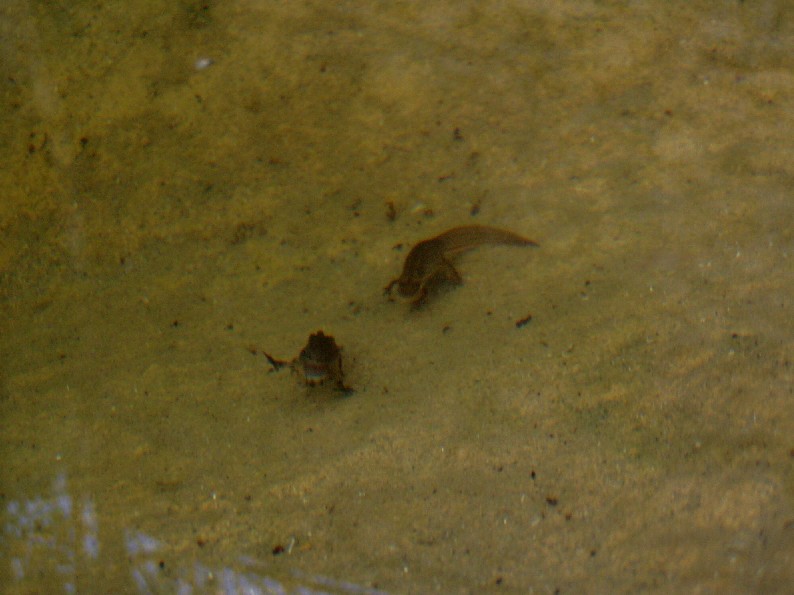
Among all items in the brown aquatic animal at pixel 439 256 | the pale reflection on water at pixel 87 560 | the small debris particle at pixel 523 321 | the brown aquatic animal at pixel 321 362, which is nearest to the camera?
the pale reflection on water at pixel 87 560

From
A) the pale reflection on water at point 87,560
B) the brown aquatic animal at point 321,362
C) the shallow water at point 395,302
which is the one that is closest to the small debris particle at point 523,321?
the shallow water at point 395,302

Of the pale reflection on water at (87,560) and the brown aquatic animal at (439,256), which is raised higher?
the brown aquatic animal at (439,256)

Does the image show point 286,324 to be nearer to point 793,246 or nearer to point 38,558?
point 38,558

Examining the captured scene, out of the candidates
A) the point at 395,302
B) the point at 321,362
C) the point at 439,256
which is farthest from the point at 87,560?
the point at 439,256

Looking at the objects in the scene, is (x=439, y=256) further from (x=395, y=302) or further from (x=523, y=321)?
(x=523, y=321)

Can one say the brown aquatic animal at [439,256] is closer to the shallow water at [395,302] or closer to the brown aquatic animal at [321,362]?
the shallow water at [395,302]

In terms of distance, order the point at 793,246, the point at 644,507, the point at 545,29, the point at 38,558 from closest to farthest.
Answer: the point at 644,507, the point at 38,558, the point at 793,246, the point at 545,29

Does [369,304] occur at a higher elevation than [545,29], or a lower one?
lower

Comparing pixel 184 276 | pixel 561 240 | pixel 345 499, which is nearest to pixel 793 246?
pixel 561 240
